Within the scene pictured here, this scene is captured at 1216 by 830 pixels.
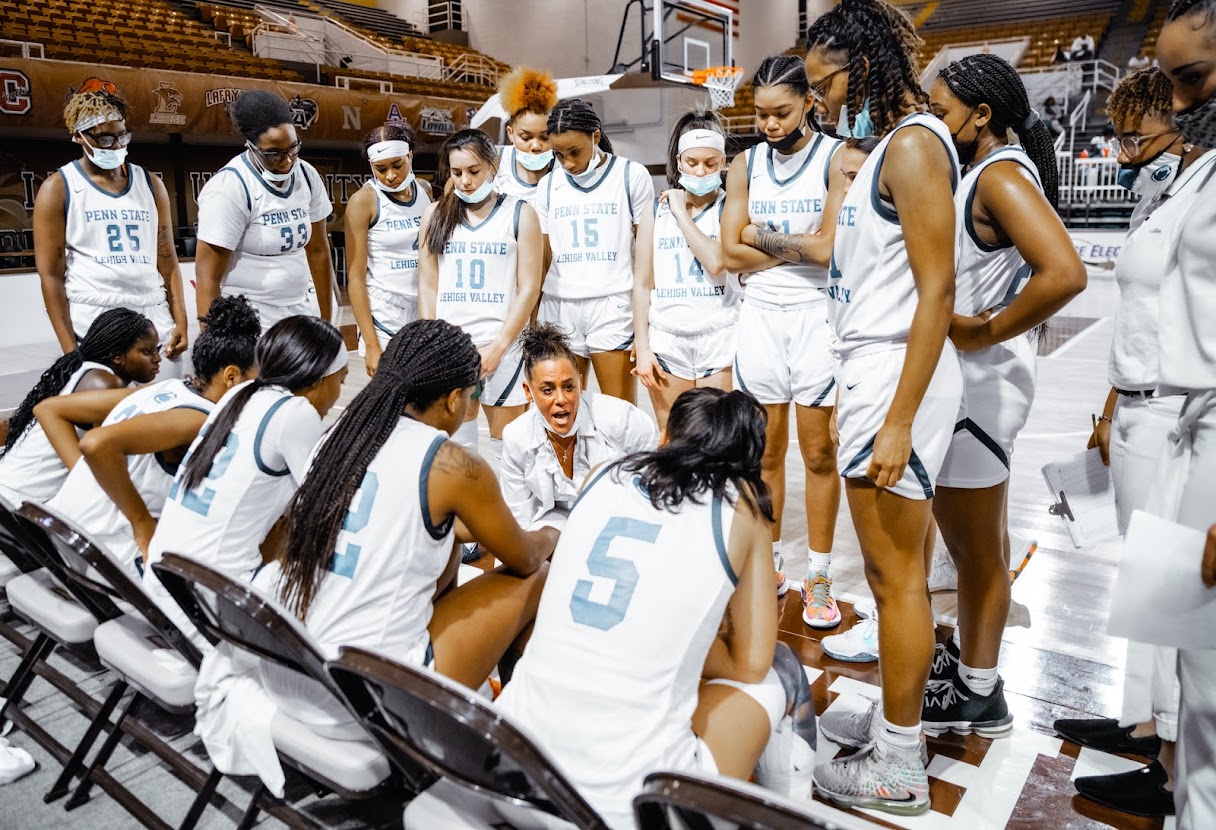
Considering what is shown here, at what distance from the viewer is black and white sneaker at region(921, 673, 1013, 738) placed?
2328 millimetres

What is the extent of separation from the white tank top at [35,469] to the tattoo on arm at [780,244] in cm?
204

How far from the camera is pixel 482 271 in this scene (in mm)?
3480

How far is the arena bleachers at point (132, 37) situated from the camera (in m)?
10.9

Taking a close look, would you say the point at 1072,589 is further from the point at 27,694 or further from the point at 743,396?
the point at 27,694

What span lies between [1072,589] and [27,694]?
10.9 ft

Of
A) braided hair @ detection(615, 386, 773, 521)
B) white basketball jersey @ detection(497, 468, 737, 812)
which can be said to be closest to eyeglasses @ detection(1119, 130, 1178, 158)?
braided hair @ detection(615, 386, 773, 521)

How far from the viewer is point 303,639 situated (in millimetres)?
1483

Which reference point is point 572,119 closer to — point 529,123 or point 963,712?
point 529,123

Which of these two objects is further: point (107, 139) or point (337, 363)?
point (107, 139)

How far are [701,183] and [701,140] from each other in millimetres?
149

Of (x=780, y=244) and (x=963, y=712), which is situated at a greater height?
(x=780, y=244)

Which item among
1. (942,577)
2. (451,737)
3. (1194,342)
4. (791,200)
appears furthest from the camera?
(942,577)

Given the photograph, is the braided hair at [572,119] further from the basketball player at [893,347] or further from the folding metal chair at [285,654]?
the folding metal chair at [285,654]

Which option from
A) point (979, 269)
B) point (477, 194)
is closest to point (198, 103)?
point (477, 194)
